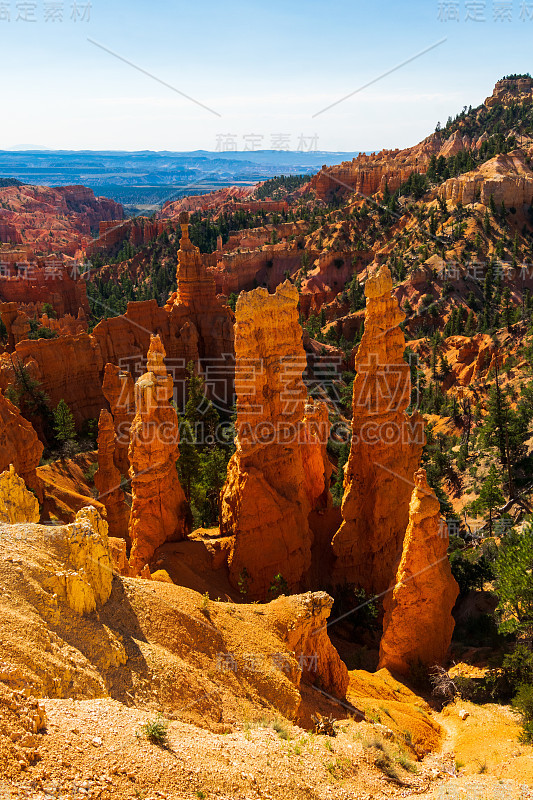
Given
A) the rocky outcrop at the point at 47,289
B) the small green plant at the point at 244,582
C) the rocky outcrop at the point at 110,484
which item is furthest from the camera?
the rocky outcrop at the point at 47,289

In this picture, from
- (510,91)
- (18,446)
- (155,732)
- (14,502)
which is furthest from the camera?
(510,91)

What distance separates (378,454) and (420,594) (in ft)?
16.8

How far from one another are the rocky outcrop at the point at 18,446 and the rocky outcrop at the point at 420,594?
1474 centimetres

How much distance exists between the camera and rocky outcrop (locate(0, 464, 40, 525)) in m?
12.4

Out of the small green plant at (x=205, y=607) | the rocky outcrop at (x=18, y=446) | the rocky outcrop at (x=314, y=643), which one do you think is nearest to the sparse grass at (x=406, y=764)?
the rocky outcrop at (x=314, y=643)

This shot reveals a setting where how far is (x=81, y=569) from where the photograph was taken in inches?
373

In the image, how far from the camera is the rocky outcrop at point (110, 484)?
26328mm

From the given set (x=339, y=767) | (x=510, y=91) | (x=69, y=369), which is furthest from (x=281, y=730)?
(x=510, y=91)

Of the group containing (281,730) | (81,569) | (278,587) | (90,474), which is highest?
(81,569)

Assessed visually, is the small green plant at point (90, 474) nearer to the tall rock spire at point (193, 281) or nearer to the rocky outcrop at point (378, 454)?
the rocky outcrop at point (378, 454)

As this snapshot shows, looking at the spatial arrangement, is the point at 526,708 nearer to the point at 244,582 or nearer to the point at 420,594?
the point at 420,594

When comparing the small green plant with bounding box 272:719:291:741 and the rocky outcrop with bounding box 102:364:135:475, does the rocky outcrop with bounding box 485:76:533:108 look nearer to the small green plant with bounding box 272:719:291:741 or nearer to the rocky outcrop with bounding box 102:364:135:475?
the rocky outcrop with bounding box 102:364:135:475

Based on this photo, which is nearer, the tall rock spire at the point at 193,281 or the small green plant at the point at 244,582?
the small green plant at the point at 244,582

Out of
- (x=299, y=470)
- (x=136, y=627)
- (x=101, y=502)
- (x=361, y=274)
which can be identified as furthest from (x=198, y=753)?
(x=361, y=274)
